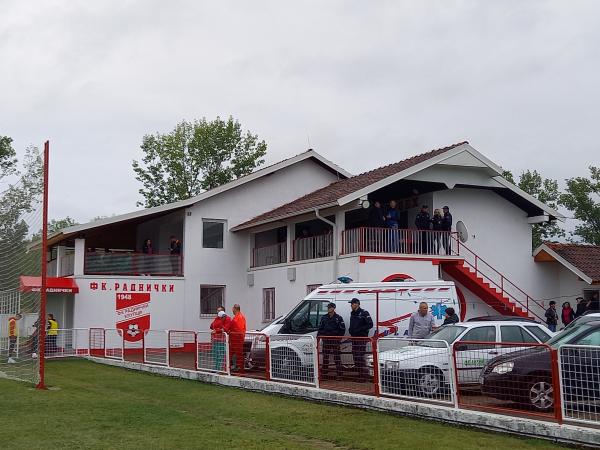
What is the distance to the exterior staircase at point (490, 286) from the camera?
2678 cm

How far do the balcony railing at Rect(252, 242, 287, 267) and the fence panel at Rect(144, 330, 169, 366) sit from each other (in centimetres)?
912

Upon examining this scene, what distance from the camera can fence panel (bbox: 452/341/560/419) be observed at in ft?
33.0

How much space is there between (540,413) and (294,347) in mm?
6025

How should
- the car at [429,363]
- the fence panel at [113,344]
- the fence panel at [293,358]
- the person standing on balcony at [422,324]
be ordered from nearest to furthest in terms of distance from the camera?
the car at [429,363] < the fence panel at [293,358] < the person standing on balcony at [422,324] < the fence panel at [113,344]

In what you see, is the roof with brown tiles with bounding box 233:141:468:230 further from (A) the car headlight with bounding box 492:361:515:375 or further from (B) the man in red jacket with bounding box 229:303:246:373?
(A) the car headlight with bounding box 492:361:515:375

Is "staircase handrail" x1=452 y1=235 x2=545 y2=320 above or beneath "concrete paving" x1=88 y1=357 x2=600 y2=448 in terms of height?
above

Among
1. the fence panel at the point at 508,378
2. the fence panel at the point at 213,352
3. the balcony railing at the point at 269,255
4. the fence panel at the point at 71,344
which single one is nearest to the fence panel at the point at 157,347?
the fence panel at the point at 213,352

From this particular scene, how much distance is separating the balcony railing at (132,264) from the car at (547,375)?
67.6ft

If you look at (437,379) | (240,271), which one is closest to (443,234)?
(240,271)

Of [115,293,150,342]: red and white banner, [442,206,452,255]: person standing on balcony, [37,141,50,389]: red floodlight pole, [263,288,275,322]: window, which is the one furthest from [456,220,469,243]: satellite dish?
[37,141,50,389]: red floodlight pole

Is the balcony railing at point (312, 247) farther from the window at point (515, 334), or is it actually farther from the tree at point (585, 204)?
the tree at point (585, 204)

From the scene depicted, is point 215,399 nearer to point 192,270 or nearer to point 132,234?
point 192,270

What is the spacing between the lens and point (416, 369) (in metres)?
12.2

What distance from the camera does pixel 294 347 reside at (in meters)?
15.2
